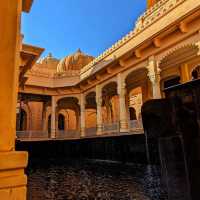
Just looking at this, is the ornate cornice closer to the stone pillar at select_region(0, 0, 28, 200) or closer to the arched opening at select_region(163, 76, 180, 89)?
the arched opening at select_region(163, 76, 180, 89)

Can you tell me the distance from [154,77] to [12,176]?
376 inches

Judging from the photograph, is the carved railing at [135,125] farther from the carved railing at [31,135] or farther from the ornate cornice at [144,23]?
the carved railing at [31,135]

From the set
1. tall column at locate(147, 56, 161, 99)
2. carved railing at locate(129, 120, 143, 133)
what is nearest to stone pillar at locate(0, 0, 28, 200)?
tall column at locate(147, 56, 161, 99)

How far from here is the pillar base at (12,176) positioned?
1.49 meters

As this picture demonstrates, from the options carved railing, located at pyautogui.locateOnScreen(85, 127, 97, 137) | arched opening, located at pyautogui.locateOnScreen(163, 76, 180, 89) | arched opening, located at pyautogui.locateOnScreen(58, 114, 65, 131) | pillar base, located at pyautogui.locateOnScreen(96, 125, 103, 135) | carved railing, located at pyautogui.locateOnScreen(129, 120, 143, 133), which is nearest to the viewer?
carved railing, located at pyautogui.locateOnScreen(129, 120, 143, 133)

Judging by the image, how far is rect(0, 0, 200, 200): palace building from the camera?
1.67m

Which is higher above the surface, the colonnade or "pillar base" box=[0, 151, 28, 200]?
the colonnade

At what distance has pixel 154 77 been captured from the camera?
10.2m

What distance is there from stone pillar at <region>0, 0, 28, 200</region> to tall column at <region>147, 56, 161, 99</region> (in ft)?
29.4

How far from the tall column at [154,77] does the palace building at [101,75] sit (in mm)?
51

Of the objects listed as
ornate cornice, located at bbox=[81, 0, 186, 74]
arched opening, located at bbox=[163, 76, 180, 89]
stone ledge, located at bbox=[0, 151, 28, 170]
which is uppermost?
ornate cornice, located at bbox=[81, 0, 186, 74]

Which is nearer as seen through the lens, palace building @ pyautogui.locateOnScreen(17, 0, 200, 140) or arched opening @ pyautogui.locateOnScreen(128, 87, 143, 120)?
palace building @ pyautogui.locateOnScreen(17, 0, 200, 140)

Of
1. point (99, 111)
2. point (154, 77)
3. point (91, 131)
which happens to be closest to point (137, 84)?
point (99, 111)

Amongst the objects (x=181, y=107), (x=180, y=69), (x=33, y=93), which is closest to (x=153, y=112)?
(x=181, y=107)
